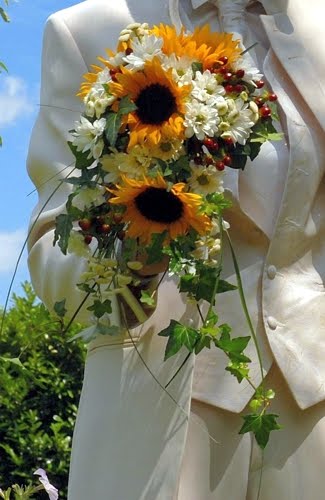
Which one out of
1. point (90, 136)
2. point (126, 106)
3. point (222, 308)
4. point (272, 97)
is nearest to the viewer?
point (126, 106)

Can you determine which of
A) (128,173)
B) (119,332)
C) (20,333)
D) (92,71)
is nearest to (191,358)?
(119,332)

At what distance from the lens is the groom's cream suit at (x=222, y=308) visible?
→ 3.80 meters

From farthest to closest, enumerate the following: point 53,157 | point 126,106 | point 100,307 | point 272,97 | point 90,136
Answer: point 53,157
point 272,97
point 100,307
point 90,136
point 126,106

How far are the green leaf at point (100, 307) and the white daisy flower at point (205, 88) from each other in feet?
1.88

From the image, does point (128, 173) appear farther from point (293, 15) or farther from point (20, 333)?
point (20, 333)

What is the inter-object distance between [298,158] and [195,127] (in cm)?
59

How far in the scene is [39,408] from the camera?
1017 cm

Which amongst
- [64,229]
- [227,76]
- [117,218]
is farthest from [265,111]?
[64,229]

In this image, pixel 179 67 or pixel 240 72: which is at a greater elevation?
pixel 179 67

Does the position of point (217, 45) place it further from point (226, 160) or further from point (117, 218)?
point (117, 218)

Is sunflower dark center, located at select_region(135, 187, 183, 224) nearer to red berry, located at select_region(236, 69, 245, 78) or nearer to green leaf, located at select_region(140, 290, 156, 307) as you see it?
green leaf, located at select_region(140, 290, 156, 307)

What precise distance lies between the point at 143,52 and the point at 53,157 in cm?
68

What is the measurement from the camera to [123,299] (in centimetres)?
369

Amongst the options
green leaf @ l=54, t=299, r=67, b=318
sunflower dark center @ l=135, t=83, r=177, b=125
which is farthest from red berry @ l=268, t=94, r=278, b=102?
green leaf @ l=54, t=299, r=67, b=318
